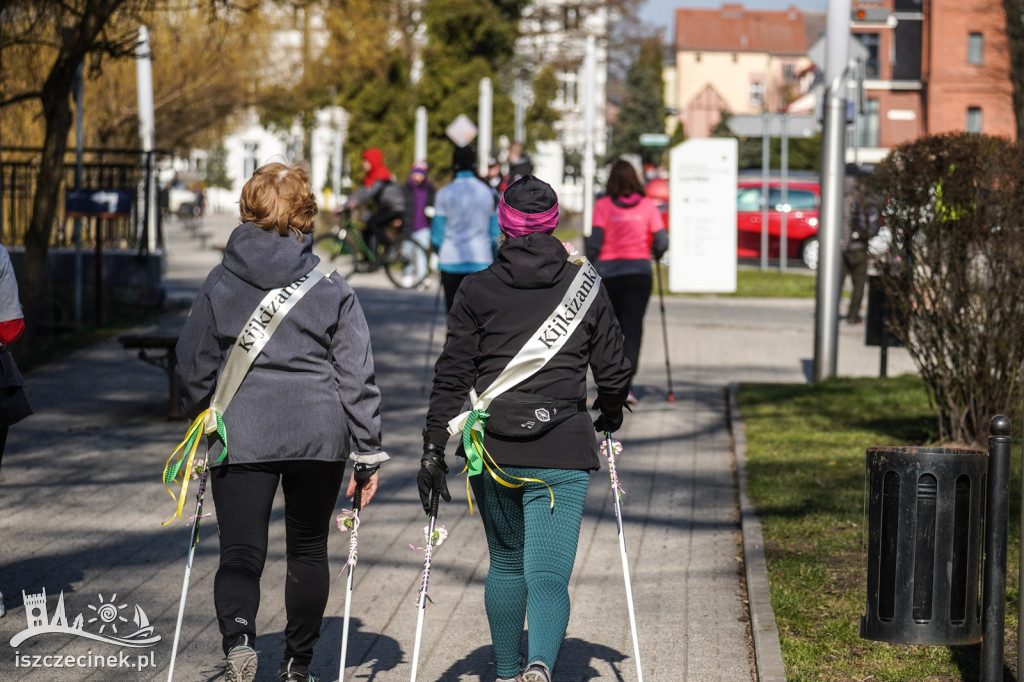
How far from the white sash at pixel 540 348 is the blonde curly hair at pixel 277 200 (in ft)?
2.64

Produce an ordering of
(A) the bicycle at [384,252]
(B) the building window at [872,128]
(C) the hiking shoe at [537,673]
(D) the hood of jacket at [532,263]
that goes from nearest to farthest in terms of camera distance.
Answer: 1. (C) the hiking shoe at [537,673]
2. (D) the hood of jacket at [532,263]
3. (A) the bicycle at [384,252]
4. (B) the building window at [872,128]

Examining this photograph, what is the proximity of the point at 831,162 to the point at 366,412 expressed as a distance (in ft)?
29.7

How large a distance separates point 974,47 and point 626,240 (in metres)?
57.4

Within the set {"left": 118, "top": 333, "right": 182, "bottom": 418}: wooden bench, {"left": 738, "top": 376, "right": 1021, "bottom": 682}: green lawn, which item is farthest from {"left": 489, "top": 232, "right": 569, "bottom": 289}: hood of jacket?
{"left": 118, "top": 333, "right": 182, "bottom": 418}: wooden bench

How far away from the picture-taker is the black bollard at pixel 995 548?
177 inches

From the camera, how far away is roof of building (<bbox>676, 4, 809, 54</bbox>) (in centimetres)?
11062

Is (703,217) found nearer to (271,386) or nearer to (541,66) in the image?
(271,386)

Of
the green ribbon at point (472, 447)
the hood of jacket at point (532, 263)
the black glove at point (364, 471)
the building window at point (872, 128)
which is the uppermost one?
the building window at point (872, 128)

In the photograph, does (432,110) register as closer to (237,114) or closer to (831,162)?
(237,114)

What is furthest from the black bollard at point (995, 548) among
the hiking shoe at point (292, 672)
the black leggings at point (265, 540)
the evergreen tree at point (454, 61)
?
the evergreen tree at point (454, 61)

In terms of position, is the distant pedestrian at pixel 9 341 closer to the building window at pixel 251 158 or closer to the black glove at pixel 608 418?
the black glove at pixel 608 418

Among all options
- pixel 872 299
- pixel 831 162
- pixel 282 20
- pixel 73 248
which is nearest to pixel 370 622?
pixel 872 299

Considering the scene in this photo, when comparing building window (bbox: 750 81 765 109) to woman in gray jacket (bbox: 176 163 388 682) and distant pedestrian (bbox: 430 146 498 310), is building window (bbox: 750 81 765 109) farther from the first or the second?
woman in gray jacket (bbox: 176 163 388 682)

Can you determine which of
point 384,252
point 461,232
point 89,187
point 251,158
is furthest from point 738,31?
point 461,232
